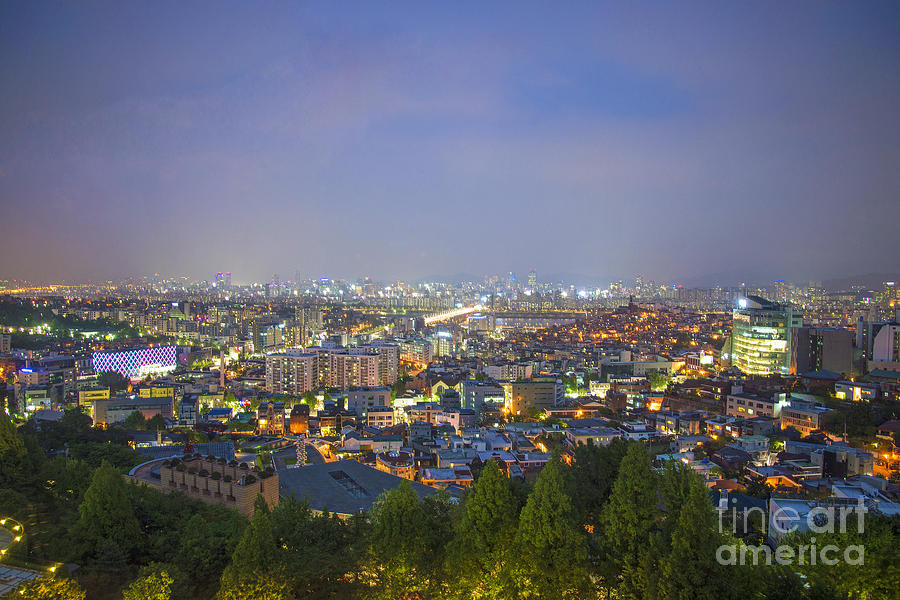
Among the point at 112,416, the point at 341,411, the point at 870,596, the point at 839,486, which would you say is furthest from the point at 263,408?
the point at 870,596

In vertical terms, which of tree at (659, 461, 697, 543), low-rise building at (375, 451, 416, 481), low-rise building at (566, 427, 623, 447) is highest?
tree at (659, 461, 697, 543)

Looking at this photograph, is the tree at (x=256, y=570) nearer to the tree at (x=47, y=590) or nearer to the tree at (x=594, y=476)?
the tree at (x=47, y=590)

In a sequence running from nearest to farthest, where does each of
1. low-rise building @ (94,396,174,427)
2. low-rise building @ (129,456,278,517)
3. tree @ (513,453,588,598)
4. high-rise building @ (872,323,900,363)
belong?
tree @ (513,453,588,598), low-rise building @ (129,456,278,517), low-rise building @ (94,396,174,427), high-rise building @ (872,323,900,363)

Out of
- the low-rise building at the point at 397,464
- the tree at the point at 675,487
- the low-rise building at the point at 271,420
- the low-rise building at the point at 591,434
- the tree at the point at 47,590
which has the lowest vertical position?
the low-rise building at the point at 271,420

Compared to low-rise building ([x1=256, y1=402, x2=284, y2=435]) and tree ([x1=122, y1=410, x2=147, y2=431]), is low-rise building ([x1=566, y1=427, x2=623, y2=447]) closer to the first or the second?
low-rise building ([x1=256, y1=402, x2=284, y2=435])

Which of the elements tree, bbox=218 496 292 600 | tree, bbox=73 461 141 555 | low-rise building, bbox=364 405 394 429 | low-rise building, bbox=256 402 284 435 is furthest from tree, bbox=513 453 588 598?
low-rise building, bbox=256 402 284 435

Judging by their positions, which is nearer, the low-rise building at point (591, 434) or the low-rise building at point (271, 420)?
the low-rise building at point (591, 434)

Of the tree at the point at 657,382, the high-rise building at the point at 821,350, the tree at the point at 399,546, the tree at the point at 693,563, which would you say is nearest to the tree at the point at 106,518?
the tree at the point at 399,546
